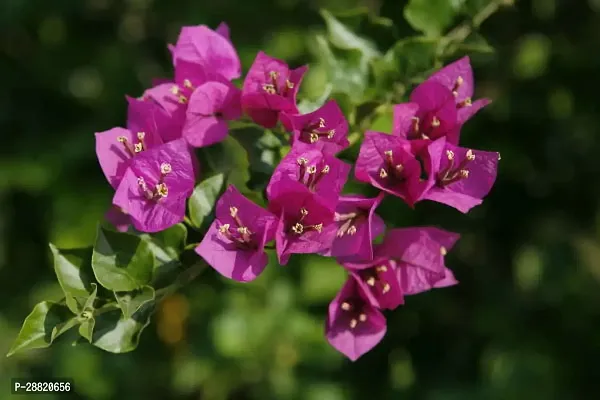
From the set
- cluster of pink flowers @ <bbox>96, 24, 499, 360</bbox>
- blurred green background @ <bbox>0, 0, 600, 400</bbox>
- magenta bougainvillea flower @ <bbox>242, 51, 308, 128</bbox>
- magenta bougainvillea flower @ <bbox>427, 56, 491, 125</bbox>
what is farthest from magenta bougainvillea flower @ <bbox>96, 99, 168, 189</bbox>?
blurred green background @ <bbox>0, 0, 600, 400</bbox>

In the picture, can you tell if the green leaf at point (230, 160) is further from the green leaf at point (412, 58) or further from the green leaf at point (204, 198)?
the green leaf at point (412, 58)

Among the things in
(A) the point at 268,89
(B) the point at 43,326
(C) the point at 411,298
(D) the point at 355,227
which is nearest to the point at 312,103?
(A) the point at 268,89

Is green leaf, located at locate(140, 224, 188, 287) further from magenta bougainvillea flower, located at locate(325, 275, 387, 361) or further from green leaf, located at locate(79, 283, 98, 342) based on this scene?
magenta bougainvillea flower, located at locate(325, 275, 387, 361)

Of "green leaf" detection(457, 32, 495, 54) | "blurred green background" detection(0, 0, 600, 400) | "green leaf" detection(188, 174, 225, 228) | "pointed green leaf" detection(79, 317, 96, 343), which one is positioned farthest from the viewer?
"blurred green background" detection(0, 0, 600, 400)

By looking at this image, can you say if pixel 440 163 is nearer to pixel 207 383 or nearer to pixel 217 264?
pixel 217 264

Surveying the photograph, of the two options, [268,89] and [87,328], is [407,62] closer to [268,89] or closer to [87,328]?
[268,89]

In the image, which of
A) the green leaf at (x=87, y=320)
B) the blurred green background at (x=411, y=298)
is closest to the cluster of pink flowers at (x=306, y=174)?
the green leaf at (x=87, y=320)
